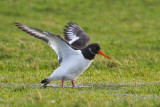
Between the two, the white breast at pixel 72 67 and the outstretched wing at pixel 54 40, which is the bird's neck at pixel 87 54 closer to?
the white breast at pixel 72 67

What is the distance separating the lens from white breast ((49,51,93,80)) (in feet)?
29.2

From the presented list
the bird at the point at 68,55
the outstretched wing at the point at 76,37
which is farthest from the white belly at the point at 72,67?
the outstretched wing at the point at 76,37

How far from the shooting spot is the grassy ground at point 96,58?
7.16 m

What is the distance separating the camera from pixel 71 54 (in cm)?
914

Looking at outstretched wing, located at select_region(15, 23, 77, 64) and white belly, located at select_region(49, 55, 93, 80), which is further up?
outstretched wing, located at select_region(15, 23, 77, 64)

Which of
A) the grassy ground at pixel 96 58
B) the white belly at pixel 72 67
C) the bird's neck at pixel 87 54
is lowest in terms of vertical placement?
the grassy ground at pixel 96 58

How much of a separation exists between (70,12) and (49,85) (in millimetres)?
18859

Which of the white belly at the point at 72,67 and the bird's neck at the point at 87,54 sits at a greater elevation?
the bird's neck at the point at 87,54

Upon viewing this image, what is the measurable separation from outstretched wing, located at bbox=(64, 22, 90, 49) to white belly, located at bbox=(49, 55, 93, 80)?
1579 millimetres

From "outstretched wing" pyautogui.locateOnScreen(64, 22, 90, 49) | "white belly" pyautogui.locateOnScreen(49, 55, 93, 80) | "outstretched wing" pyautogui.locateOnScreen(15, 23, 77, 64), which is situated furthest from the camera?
"outstretched wing" pyautogui.locateOnScreen(64, 22, 90, 49)

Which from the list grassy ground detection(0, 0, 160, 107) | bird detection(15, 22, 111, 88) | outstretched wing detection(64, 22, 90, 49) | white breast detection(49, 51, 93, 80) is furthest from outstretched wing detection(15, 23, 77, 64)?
outstretched wing detection(64, 22, 90, 49)

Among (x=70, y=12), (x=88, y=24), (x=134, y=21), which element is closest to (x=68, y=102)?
(x=88, y=24)

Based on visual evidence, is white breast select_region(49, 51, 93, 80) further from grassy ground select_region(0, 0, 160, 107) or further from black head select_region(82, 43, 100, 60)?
grassy ground select_region(0, 0, 160, 107)

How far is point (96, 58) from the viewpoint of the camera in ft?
41.6
